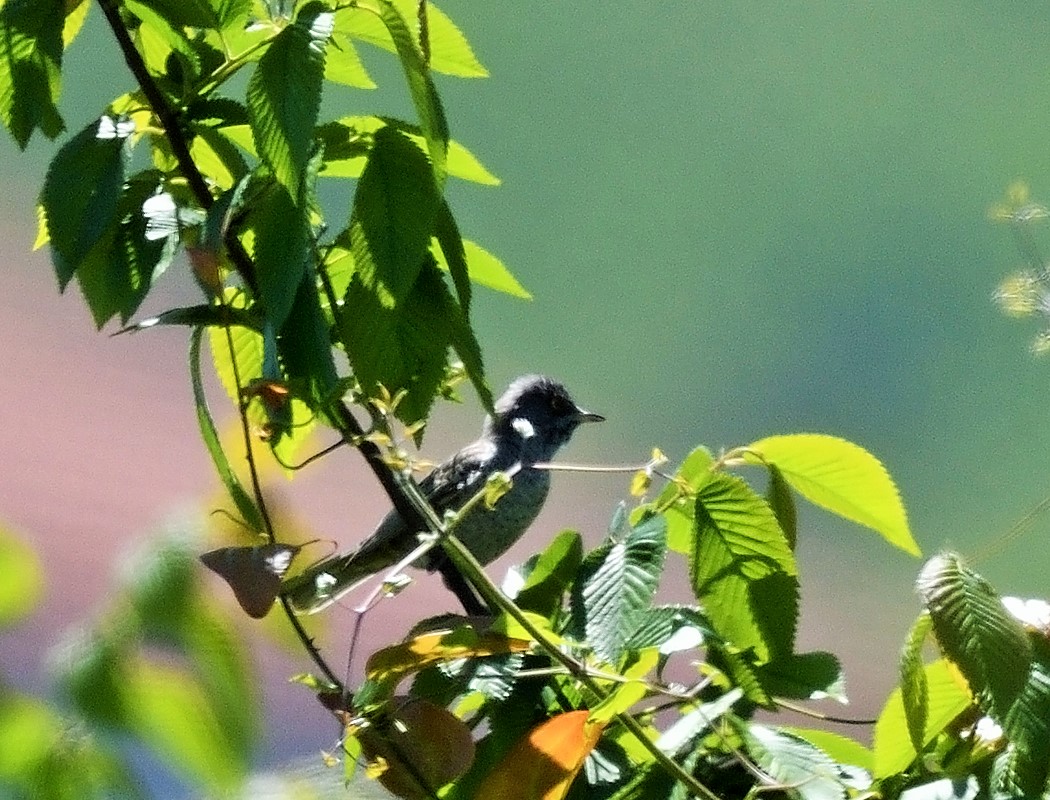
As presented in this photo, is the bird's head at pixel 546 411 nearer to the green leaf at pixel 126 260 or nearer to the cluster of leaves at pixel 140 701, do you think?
the green leaf at pixel 126 260

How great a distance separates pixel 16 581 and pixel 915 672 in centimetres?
42

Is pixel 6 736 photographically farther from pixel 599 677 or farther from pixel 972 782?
pixel 972 782

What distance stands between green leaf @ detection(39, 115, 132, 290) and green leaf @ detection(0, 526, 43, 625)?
0.53 feet

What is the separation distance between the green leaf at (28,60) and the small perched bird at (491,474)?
0.51 m

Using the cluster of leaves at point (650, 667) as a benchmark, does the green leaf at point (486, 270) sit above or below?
above

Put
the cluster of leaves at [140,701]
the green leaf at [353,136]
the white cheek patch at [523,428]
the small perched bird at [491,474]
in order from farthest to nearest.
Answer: the small perched bird at [491,474] → the white cheek patch at [523,428] → the green leaf at [353,136] → the cluster of leaves at [140,701]

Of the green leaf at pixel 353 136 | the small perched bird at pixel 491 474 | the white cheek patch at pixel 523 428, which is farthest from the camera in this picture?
the small perched bird at pixel 491 474

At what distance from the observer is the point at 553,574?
28.6 inches

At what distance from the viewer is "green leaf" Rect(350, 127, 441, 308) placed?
2.03ft

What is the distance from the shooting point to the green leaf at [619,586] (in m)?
0.61

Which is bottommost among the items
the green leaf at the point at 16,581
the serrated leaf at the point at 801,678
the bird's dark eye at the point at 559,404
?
the bird's dark eye at the point at 559,404

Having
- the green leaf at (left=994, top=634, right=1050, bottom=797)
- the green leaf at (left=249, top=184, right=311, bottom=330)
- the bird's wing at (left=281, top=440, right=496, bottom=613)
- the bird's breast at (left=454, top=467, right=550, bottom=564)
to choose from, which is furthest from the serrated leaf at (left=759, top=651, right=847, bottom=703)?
the bird's breast at (left=454, top=467, right=550, bottom=564)

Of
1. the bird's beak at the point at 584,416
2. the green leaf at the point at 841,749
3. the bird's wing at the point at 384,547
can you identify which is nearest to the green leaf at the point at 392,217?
the bird's wing at the point at 384,547

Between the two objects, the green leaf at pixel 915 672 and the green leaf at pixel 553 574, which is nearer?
the green leaf at pixel 915 672
